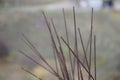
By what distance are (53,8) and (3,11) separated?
61 cm

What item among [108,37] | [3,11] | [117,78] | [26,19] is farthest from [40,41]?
[117,78]

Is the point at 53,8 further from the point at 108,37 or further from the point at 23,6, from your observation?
the point at 108,37

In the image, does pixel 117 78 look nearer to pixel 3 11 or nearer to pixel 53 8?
pixel 53 8

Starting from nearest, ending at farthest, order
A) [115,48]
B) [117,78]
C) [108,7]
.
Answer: [117,78] → [115,48] → [108,7]

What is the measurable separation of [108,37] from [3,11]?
1.32 meters

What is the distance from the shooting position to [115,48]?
344 centimetres

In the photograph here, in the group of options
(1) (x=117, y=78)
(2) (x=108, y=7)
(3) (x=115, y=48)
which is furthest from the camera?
(2) (x=108, y=7)

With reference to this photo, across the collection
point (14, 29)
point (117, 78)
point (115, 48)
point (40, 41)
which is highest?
point (14, 29)

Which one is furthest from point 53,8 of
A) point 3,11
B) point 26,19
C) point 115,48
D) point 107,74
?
point 107,74

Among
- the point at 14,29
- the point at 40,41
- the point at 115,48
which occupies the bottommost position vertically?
the point at 115,48

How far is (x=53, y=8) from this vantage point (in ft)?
11.9

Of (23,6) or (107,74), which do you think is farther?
(23,6)

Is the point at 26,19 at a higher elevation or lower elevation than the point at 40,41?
higher

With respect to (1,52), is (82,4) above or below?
above
